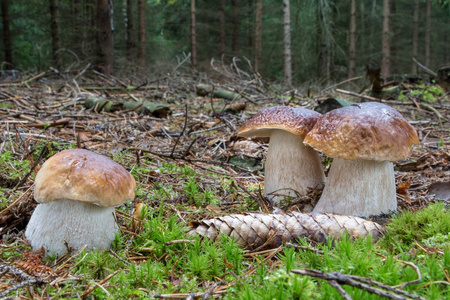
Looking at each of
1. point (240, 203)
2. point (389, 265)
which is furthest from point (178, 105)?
point (389, 265)

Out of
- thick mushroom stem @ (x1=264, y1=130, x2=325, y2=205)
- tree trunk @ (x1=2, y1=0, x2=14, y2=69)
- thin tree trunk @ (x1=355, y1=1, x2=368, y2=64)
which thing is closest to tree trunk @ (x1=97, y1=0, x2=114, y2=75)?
tree trunk @ (x1=2, y1=0, x2=14, y2=69)

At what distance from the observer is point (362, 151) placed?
2256mm

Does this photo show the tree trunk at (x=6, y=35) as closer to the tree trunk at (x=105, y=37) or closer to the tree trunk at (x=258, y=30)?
the tree trunk at (x=105, y=37)

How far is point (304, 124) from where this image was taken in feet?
8.86

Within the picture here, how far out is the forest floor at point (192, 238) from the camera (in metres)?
1.56

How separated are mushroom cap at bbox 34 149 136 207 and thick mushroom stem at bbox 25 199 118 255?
7.2 inches

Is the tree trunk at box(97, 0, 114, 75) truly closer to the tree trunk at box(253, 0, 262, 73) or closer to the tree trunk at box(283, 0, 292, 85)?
the tree trunk at box(283, 0, 292, 85)

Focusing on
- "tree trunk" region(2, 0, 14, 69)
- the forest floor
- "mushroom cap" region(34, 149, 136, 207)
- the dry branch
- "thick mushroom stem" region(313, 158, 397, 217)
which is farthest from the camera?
"tree trunk" region(2, 0, 14, 69)

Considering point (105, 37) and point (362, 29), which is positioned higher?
point (362, 29)

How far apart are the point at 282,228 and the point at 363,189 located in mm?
820

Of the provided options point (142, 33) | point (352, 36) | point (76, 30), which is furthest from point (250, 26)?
point (76, 30)

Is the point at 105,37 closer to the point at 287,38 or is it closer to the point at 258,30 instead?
the point at 287,38

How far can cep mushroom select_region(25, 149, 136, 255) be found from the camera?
1.93 metres

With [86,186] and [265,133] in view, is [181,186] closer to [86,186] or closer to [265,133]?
[265,133]
